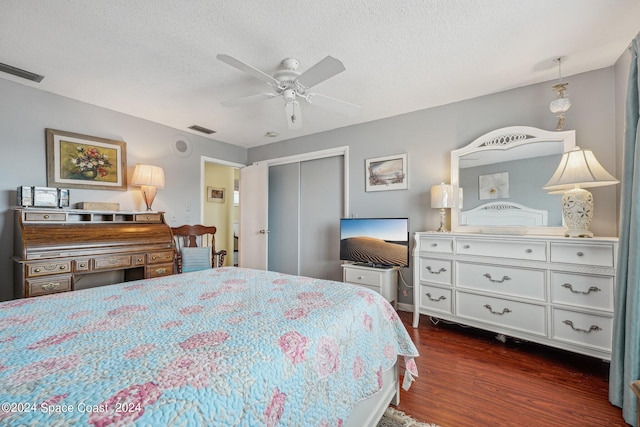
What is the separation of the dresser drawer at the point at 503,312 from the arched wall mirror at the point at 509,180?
2.25ft

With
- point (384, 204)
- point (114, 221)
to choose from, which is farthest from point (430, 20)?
point (114, 221)

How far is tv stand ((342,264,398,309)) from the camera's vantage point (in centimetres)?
305

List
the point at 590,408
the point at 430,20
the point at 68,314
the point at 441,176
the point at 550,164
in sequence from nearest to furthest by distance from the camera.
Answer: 1. the point at 68,314
2. the point at 590,408
3. the point at 430,20
4. the point at 550,164
5. the point at 441,176

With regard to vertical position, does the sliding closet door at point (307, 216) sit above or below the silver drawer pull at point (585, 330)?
above

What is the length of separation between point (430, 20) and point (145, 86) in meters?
2.60

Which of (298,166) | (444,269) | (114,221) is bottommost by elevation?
(444,269)

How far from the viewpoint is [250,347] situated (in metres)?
0.86

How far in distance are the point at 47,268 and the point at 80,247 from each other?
27 centimetres

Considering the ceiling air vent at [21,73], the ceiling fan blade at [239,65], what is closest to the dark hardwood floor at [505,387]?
the ceiling fan blade at [239,65]

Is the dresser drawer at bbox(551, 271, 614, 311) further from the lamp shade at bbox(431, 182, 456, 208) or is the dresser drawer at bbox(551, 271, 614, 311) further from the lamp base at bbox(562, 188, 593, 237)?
the lamp shade at bbox(431, 182, 456, 208)

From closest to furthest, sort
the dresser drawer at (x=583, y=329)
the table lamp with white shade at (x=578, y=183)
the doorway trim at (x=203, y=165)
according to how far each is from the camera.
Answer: the dresser drawer at (x=583, y=329) → the table lamp with white shade at (x=578, y=183) → the doorway trim at (x=203, y=165)

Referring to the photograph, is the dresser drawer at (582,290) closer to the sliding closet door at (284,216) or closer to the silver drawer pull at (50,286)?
the sliding closet door at (284,216)

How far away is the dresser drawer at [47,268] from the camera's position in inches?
87.3

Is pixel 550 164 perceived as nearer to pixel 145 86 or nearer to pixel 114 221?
pixel 145 86
